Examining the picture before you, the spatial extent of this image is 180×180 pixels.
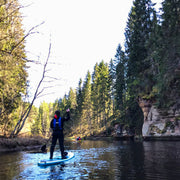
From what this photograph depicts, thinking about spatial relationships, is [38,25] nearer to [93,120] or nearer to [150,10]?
[150,10]

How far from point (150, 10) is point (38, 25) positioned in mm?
33280

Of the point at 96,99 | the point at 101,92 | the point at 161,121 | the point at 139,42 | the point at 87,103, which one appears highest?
the point at 139,42

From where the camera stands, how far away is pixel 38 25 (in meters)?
3.44

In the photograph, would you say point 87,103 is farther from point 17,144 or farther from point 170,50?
point 170,50

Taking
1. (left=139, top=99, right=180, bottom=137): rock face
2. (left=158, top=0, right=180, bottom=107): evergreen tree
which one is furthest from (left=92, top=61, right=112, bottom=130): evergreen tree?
(left=158, top=0, right=180, bottom=107): evergreen tree

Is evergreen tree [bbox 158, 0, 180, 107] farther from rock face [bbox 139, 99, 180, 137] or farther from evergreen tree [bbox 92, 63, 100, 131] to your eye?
evergreen tree [bbox 92, 63, 100, 131]

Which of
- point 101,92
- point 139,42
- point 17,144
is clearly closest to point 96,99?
point 101,92

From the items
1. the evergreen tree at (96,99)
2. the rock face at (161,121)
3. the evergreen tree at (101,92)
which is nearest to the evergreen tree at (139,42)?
the rock face at (161,121)

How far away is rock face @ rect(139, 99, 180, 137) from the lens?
76.0 feet

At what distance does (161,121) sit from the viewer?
2547cm

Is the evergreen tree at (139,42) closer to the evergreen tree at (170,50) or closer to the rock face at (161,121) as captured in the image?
the rock face at (161,121)

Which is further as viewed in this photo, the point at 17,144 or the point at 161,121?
the point at 161,121

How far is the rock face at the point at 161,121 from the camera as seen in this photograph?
2316 cm

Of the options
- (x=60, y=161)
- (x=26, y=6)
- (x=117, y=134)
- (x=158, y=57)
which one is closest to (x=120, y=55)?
(x=117, y=134)
